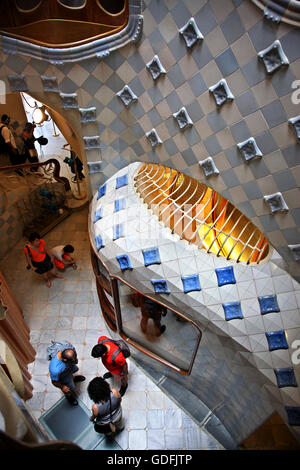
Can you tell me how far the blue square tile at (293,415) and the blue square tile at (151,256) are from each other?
2368 millimetres

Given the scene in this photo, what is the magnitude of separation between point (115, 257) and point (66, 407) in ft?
9.44

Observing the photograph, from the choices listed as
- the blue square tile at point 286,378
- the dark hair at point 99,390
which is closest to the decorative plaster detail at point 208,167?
the blue square tile at point 286,378

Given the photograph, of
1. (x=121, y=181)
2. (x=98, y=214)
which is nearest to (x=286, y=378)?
(x=98, y=214)

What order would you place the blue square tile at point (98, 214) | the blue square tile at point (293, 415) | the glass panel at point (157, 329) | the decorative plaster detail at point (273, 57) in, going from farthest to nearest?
the glass panel at point (157, 329) → the blue square tile at point (98, 214) → the blue square tile at point (293, 415) → the decorative plaster detail at point (273, 57)

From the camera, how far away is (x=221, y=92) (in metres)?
3.64

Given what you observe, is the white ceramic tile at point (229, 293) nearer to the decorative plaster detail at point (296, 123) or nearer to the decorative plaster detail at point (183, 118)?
the decorative plaster detail at point (296, 123)

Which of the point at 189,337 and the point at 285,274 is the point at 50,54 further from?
the point at 189,337

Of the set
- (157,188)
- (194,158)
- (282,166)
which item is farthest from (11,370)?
(282,166)

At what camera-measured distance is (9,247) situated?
824 cm

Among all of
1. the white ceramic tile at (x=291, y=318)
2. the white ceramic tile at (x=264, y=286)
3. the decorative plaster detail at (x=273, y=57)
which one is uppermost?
the decorative plaster detail at (x=273, y=57)

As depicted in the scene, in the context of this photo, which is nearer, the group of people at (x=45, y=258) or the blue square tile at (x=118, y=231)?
the blue square tile at (x=118, y=231)

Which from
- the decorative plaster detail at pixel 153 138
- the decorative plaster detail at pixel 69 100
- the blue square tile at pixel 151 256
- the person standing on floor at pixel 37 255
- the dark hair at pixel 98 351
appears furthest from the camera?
the person standing on floor at pixel 37 255

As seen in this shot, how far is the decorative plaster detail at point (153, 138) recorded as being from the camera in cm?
487

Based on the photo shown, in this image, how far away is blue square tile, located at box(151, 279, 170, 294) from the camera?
459 centimetres
